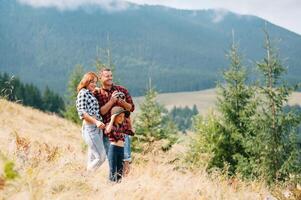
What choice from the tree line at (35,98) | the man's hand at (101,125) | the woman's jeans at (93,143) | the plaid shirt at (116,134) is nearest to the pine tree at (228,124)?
the woman's jeans at (93,143)

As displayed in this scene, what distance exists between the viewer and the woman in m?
8.27

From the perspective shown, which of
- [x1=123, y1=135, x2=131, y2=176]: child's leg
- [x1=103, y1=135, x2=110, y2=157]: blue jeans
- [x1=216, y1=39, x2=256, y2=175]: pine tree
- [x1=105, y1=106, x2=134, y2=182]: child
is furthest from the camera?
[x1=216, y1=39, x2=256, y2=175]: pine tree

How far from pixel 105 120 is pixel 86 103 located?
0.46 metres

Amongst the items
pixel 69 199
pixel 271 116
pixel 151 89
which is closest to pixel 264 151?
pixel 271 116

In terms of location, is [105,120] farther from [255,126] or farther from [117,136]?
[255,126]

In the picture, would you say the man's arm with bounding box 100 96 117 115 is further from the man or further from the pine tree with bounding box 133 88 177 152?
the pine tree with bounding box 133 88 177 152

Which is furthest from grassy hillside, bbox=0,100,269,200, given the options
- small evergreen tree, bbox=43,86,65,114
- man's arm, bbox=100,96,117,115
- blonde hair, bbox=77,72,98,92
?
small evergreen tree, bbox=43,86,65,114

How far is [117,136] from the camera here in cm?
804

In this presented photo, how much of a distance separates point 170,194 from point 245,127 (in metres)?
14.7

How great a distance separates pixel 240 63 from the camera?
21.6m

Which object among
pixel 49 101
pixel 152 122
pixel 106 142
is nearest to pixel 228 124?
pixel 152 122

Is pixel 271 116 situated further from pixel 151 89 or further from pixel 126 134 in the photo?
pixel 126 134

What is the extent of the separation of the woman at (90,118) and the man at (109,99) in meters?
0.15

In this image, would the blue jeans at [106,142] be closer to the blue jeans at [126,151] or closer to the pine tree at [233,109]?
the blue jeans at [126,151]
